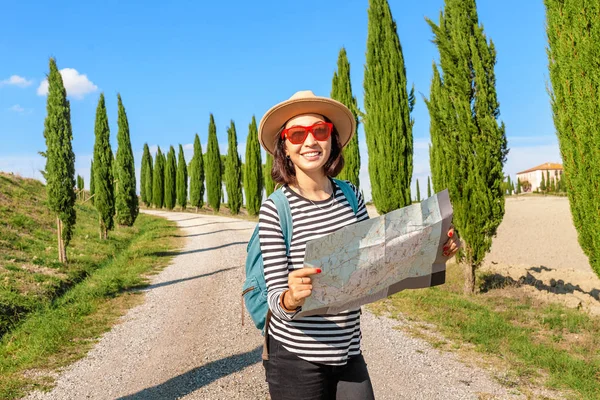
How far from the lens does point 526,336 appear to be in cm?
619

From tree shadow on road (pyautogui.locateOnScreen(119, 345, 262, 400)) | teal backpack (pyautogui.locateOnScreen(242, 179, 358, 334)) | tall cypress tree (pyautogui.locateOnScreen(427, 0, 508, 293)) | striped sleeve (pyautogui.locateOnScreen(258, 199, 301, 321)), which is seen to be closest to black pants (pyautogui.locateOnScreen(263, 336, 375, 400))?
teal backpack (pyautogui.locateOnScreen(242, 179, 358, 334))

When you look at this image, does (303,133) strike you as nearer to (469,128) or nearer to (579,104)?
(579,104)

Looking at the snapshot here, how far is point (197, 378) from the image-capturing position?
505 centimetres

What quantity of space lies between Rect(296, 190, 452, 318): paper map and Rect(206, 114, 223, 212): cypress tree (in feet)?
128

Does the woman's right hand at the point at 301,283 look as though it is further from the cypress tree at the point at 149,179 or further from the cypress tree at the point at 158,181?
the cypress tree at the point at 149,179

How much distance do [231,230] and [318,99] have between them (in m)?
19.8

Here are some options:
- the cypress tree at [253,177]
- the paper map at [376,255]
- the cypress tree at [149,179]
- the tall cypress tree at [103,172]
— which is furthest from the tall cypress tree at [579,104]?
the cypress tree at [149,179]

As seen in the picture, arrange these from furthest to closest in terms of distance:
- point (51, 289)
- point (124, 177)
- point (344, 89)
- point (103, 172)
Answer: point (124, 177) < point (344, 89) < point (103, 172) < point (51, 289)

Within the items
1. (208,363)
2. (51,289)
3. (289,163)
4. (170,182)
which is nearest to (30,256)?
(51,289)

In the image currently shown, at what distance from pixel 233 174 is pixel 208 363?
3232 centimetres

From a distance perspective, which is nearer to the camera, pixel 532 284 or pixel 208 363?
pixel 208 363

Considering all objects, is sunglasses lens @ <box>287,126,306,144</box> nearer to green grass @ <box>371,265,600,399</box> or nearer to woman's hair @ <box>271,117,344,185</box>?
woman's hair @ <box>271,117,344,185</box>

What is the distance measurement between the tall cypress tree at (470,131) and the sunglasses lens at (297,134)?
7833 mm

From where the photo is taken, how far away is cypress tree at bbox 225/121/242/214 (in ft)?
122
